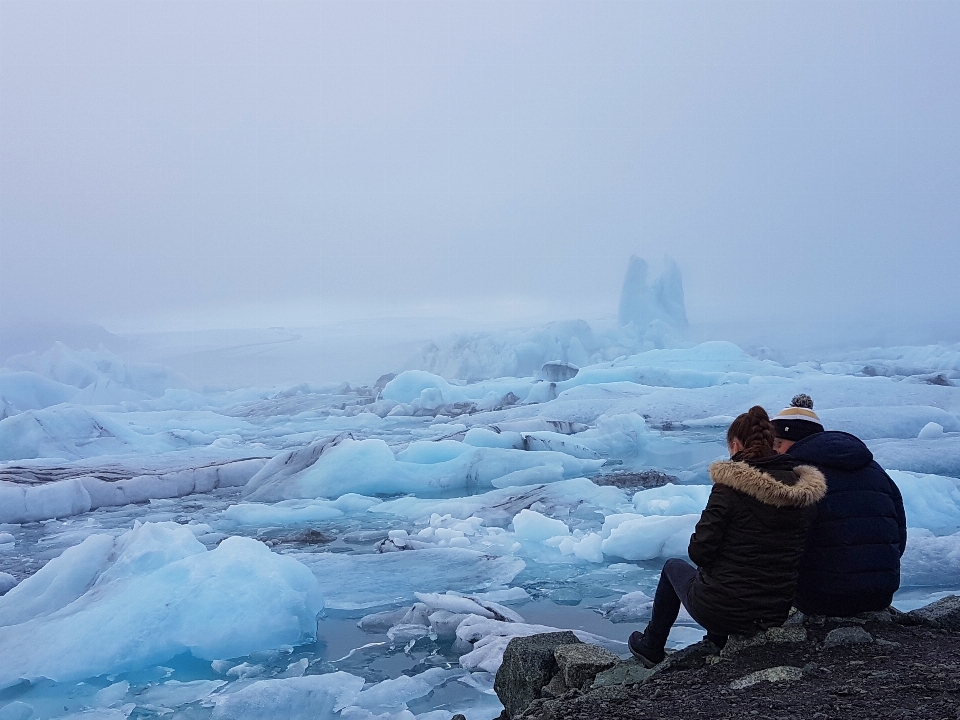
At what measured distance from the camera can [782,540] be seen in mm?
Result: 2598

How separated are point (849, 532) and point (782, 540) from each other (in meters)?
0.33

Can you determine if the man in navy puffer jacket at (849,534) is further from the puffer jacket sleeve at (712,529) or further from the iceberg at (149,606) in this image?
the iceberg at (149,606)

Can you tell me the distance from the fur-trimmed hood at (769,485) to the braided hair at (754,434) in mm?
101

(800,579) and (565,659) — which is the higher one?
(800,579)

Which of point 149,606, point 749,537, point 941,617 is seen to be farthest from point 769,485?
point 149,606

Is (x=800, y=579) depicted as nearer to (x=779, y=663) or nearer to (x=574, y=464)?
(x=779, y=663)

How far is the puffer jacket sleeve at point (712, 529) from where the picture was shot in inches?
101

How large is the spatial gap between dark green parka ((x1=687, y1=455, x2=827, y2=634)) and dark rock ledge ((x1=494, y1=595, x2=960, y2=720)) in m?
0.16

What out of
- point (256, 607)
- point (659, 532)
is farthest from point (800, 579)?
point (659, 532)

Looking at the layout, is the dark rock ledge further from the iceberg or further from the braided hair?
the iceberg

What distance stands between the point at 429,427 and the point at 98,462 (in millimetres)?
7419

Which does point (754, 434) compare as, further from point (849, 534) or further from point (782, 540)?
point (849, 534)

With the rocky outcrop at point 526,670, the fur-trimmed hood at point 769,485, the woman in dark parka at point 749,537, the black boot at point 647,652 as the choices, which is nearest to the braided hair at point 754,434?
the woman in dark parka at point 749,537

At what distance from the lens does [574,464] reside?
12234 mm
